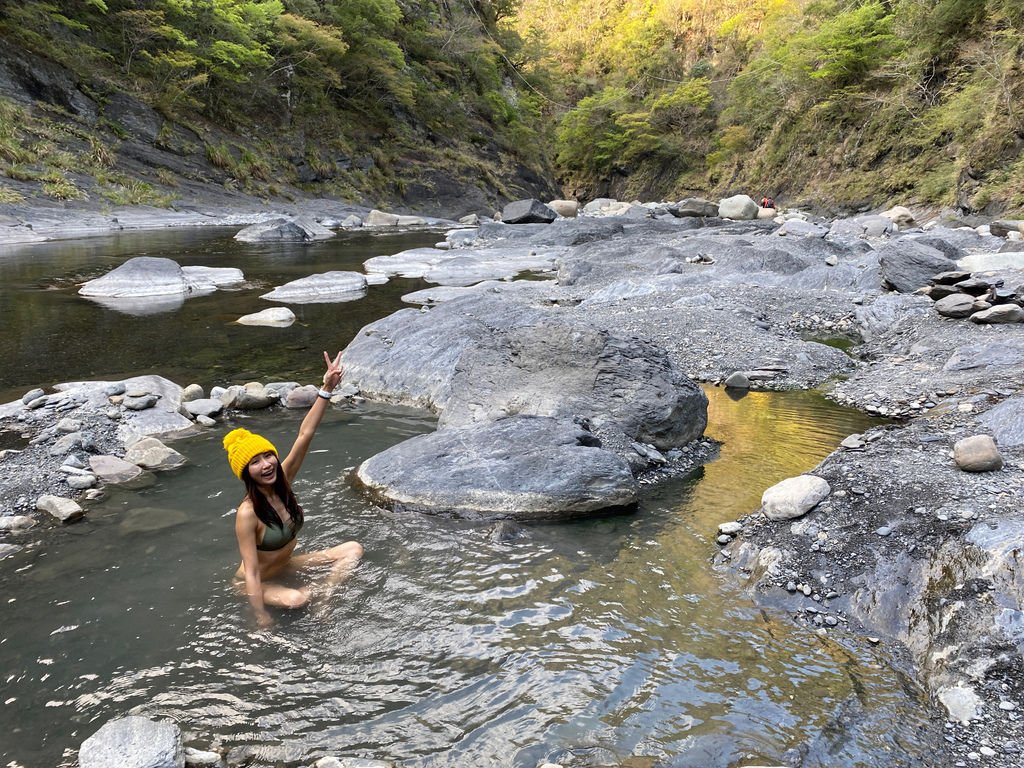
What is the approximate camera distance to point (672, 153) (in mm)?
46375

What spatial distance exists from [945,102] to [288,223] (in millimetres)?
23085

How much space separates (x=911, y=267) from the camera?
404 inches

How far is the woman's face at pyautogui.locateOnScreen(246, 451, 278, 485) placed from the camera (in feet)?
11.2

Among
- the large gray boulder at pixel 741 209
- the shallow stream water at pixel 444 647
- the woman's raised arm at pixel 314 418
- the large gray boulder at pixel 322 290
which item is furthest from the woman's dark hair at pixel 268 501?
the large gray boulder at pixel 741 209

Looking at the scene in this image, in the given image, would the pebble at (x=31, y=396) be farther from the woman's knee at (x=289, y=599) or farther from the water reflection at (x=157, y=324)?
the woman's knee at (x=289, y=599)

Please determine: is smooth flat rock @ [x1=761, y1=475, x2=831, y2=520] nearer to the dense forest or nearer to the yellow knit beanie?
the yellow knit beanie

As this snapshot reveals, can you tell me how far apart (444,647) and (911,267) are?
32.8 ft

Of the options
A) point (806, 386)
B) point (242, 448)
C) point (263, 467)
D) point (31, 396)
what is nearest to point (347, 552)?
point (263, 467)

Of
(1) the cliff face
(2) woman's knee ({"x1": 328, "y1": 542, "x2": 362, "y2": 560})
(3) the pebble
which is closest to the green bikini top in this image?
(2) woman's knee ({"x1": 328, "y1": 542, "x2": 362, "y2": 560})

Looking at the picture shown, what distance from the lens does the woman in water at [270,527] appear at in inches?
135

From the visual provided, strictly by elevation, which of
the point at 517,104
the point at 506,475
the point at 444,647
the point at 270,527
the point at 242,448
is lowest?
the point at 444,647

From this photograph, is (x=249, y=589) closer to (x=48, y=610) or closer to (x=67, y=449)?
(x=48, y=610)

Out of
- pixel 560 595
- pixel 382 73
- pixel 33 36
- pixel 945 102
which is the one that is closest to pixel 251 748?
pixel 560 595

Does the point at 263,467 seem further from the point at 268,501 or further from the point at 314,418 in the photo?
the point at 314,418
